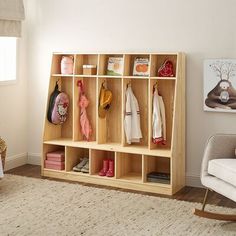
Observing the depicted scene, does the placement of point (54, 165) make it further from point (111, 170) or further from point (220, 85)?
point (220, 85)

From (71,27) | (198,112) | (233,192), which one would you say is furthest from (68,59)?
(233,192)

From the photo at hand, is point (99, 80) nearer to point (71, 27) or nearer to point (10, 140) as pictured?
point (71, 27)

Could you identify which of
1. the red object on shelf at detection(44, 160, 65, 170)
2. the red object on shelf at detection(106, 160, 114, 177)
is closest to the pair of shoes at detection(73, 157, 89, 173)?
the red object on shelf at detection(44, 160, 65, 170)

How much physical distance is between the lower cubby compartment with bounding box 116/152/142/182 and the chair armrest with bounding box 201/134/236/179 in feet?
3.48

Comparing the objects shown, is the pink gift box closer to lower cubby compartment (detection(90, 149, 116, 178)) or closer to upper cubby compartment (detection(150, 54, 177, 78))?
lower cubby compartment (detection(90, 149, 116, 178))

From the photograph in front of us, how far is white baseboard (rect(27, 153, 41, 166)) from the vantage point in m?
5.56

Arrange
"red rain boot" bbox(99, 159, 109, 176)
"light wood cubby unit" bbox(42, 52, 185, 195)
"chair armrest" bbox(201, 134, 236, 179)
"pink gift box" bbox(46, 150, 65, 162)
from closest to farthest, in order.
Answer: "chair armrest" bbox(201, 134, 236, 179), "light wood cubby unit" bbox(42, 52, 185, 195), "red rain boot" bbox(99, 159, 109, 176), "pink gift box" bbox(46, 150, 65, 162)

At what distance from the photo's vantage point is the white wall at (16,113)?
526 cm

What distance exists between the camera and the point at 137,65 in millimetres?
4734

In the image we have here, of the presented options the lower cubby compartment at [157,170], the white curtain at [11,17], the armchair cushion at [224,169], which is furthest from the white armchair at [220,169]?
the white curtain at [11,17]

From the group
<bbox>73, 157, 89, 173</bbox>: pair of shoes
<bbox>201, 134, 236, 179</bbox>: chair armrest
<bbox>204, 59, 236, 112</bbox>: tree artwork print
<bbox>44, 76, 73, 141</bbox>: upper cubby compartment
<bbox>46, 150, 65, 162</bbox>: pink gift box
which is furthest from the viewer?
<bbox>44, 76, 73, 141</bbox>: upper cubby compartment

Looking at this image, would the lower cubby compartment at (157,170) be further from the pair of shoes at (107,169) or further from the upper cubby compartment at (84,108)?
the upper cubby compartment at (84,108)

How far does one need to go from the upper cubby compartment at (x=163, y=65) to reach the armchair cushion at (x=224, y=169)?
48.4 inches

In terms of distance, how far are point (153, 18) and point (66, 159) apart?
5.57 feet
